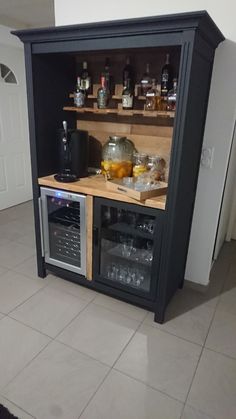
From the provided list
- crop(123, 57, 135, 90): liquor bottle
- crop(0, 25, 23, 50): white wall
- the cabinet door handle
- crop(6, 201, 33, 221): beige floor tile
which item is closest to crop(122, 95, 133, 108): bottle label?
crop(123, 57, 135, 90): liquor bottle

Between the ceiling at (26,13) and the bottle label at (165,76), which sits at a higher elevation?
the ceiling at (26,13)

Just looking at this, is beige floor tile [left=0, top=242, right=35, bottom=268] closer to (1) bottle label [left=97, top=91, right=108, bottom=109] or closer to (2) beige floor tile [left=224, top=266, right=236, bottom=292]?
(1) bottle label [left=97, top=91, right=108, bottom=109]

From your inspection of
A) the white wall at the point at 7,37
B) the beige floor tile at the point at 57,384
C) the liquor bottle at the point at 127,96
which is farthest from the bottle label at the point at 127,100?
the white wall at the point at 7,37

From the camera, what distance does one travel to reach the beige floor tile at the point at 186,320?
1.80 m

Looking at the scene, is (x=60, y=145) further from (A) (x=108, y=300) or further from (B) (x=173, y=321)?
(B) (x=173, y=321)

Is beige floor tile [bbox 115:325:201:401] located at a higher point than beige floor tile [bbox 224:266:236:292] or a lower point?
lower

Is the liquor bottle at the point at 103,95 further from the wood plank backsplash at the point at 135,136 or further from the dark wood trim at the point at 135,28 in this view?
the dark wood trim at the point at 135,28

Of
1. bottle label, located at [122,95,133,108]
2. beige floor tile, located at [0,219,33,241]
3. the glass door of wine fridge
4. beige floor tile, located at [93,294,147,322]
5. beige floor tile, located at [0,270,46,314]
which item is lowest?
beige floor tile, located at [0,270,46,314]


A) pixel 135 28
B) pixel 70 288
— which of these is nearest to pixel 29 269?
pixel 70 288

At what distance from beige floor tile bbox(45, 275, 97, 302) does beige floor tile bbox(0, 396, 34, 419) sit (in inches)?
32.8

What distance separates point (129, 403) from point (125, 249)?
37.3 inches

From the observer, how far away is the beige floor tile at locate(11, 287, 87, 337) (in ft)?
5.99

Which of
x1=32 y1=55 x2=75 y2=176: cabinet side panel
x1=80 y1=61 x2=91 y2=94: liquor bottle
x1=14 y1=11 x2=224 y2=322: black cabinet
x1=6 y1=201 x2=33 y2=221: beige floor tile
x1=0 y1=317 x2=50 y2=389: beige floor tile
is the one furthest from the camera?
Result: x1=6 y1=201 x2=33 y2=221: beige floor tile

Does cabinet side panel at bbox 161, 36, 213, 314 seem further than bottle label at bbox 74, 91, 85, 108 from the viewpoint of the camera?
No
